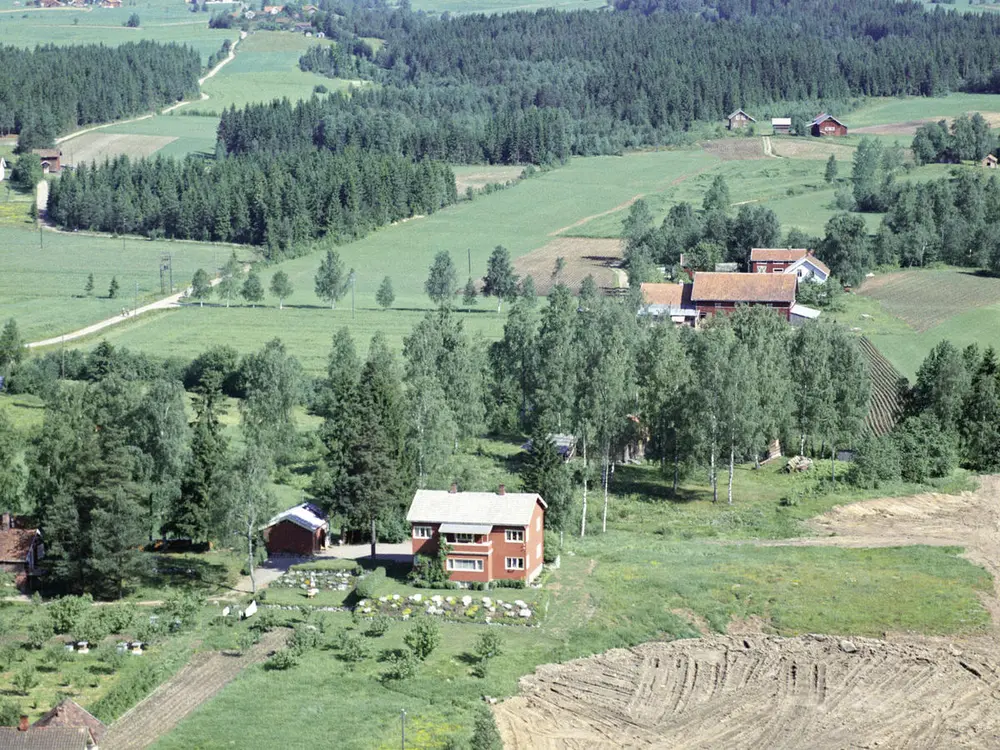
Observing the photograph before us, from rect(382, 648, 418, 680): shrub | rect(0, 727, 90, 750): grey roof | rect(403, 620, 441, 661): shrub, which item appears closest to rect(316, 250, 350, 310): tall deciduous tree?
rect(403, 620, 441, 661): shrub

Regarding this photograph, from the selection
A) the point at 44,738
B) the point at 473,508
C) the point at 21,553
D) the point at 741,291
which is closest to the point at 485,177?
the point at 741,291

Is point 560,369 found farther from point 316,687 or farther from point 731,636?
point 316,687

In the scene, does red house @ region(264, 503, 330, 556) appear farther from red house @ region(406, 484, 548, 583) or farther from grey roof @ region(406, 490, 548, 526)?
red house @ region(406, 484, 548, 583)

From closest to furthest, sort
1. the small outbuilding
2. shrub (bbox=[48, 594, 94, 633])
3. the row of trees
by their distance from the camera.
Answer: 1. shrub (bbox=[48, 594, 94, 633])
2. the row of trees
3. the small outbuilding

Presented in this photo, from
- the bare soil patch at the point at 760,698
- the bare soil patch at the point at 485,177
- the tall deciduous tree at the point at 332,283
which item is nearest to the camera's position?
the bare soil patch at the point at 760,698

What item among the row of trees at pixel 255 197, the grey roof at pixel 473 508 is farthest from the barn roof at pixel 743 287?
the grey roof at pixel 473 508

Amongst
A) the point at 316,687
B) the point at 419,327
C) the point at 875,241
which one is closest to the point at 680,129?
the point at 875,241

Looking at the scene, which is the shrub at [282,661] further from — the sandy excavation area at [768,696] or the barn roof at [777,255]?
the barn roof at [777,255]
